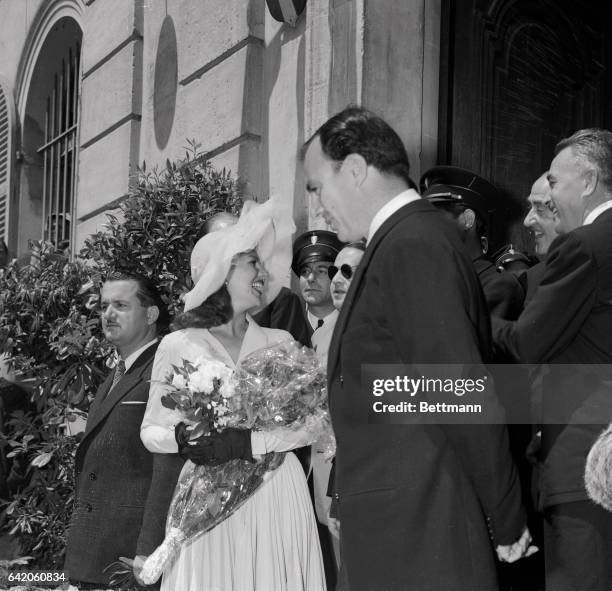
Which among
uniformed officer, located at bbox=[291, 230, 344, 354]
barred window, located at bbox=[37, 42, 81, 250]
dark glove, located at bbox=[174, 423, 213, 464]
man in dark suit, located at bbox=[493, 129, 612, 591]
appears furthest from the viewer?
barred window, located at bbox=[37, 42, 81, 250]

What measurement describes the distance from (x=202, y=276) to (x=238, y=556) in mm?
1208

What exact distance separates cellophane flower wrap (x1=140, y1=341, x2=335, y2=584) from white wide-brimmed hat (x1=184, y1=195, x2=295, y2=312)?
0.47 m

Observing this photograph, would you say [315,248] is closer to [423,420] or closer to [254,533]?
[254,533]

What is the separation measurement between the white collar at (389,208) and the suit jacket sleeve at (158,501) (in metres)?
1.57

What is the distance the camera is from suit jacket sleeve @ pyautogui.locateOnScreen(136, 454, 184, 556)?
365cm

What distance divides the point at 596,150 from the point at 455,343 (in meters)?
1.43

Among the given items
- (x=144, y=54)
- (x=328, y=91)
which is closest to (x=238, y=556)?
(x=328, y=91)

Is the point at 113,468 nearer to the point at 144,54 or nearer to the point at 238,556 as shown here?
the point at 238,556

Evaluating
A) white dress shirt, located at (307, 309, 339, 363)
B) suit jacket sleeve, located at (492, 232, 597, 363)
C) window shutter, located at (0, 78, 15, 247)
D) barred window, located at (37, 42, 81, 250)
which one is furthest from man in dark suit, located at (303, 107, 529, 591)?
window shutter, located at (0, 78, 15, 247)

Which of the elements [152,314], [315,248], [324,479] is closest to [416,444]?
[324,479]

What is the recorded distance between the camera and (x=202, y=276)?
397 cm

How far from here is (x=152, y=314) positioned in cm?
466

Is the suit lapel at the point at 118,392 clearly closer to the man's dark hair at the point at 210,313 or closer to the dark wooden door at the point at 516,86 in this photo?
the man's dark hair at the point at 210,313

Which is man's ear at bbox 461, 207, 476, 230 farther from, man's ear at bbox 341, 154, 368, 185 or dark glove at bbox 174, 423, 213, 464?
dark glove at bbox 174, 423, 213, 464
